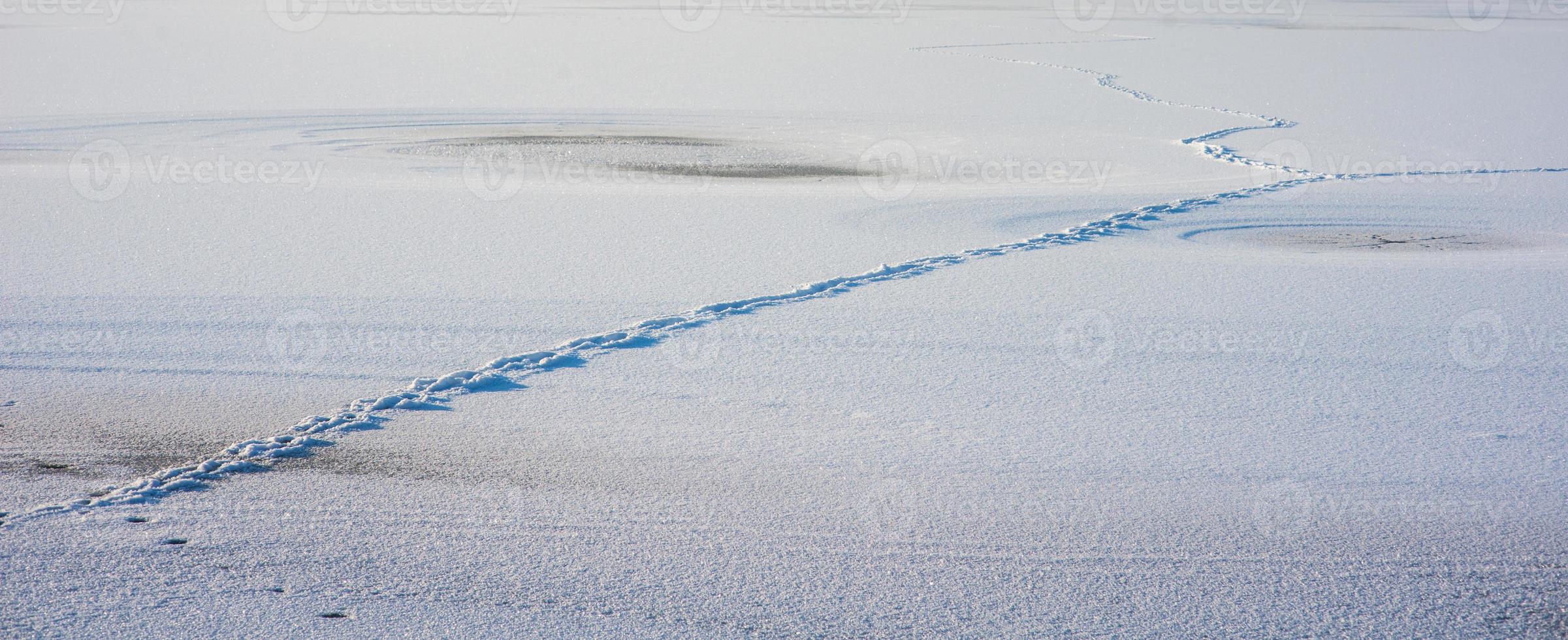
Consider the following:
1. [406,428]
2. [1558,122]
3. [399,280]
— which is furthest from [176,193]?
[1558,122]

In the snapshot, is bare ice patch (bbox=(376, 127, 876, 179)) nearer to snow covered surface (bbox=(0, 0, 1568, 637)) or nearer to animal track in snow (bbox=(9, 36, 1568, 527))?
snow covered surface (bbox=(0, 0, 1568, 637))

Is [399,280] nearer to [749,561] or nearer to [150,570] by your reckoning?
[150,570]

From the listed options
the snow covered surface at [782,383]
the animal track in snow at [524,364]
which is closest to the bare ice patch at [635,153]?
the snow covered surface at [782,383]

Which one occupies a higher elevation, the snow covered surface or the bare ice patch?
the bare ice patch

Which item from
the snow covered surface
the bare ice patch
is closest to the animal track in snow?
the snow covered surface

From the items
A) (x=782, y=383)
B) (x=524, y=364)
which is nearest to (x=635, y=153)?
(x=524, y=364)

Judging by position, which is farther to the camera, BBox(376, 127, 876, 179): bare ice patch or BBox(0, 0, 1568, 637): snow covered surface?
BBox(376, 127, 876, 179): bare ice patch

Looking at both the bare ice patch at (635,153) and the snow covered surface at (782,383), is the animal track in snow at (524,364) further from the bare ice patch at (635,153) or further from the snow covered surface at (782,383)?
the bare ice patch at (635,153)

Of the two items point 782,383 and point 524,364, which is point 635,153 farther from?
point 782,383

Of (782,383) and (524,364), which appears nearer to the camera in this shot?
(782,383)
